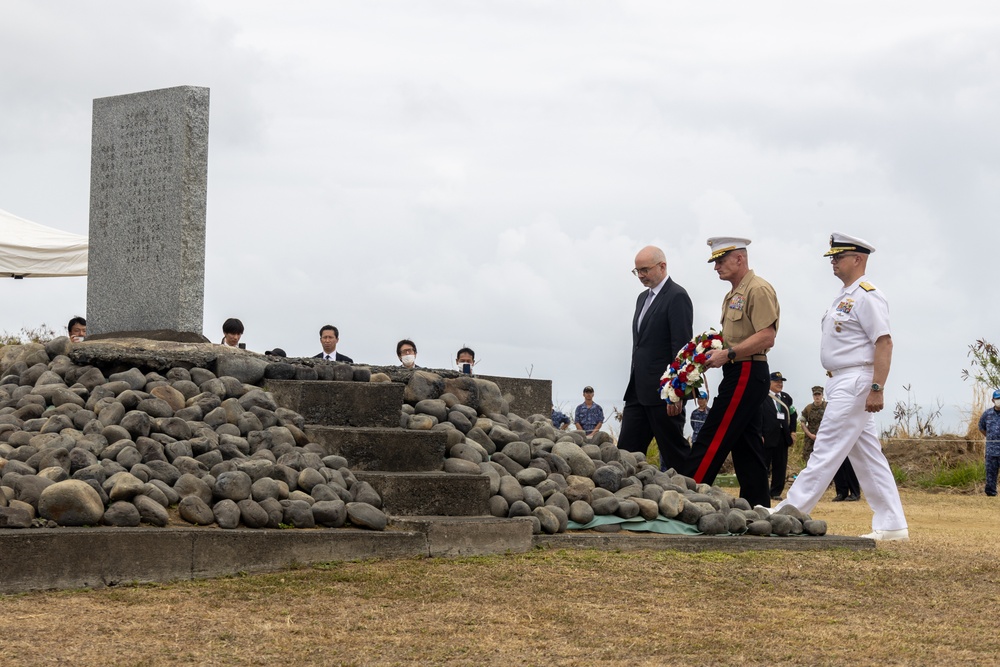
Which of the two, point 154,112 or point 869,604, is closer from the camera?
point 869,604

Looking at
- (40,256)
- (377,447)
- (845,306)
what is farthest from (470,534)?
(40,256)

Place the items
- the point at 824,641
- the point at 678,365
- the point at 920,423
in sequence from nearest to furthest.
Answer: the point at 824,641
the point at 678,365
the point at 920,423

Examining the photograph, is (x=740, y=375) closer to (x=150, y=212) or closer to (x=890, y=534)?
(x=890, y=534)

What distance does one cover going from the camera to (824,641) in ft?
14.8

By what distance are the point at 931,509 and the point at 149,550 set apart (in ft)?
29.8

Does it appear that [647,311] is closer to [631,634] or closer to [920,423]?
[631,634]

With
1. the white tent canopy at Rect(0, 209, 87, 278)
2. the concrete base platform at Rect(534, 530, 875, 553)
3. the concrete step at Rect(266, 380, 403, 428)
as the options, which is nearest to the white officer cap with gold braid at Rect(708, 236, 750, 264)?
the concrete base platform at Rect(534, 530, 875, 553)

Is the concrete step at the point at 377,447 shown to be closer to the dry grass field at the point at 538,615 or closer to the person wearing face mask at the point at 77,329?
the dry grass field at the point at 538,615

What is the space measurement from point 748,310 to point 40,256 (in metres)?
8.55

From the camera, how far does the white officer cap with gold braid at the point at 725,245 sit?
26.6 feet

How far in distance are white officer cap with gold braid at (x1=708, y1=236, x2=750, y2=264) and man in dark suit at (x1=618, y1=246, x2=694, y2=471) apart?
46 centimetres

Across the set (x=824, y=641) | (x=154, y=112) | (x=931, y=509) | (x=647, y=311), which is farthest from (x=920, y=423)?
→ (x=824, y=641)

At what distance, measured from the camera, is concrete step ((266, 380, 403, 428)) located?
7145 millimetres

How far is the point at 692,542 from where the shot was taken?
22.3ft
